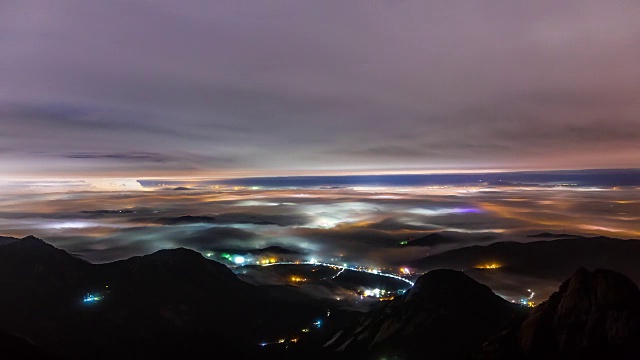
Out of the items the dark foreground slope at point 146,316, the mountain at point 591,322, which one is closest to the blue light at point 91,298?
the dark foreground slope at point 146,316

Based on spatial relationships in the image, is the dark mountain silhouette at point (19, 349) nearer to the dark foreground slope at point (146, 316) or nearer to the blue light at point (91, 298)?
the dark foreground slope at point (146, 316)

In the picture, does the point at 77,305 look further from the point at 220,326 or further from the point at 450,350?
the point at 450,350

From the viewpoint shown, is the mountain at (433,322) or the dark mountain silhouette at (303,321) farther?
the mountain at (433,322)

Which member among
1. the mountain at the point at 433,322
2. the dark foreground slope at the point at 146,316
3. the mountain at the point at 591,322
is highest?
the mountain at the point at 591,322

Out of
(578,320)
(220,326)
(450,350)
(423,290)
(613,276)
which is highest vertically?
(613,276)

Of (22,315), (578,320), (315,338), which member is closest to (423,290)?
(315,338)

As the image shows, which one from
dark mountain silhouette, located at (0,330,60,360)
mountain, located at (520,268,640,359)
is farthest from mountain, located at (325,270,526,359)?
dark mountain silhouette, located at (0,330,60,360)

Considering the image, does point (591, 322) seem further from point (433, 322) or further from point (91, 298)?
point (91, 298)

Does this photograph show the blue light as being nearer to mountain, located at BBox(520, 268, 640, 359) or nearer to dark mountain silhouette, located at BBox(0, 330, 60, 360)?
dark mountain silhouette, located at BBox(0, 330, 60, 360)
